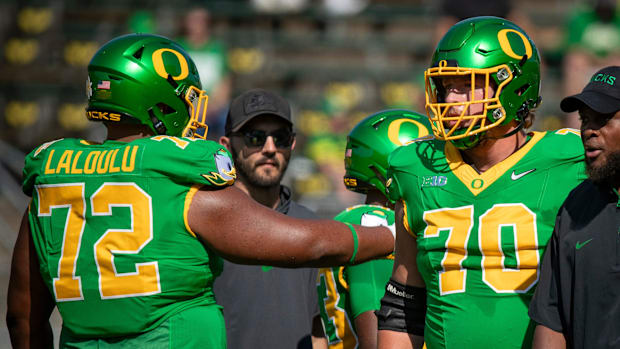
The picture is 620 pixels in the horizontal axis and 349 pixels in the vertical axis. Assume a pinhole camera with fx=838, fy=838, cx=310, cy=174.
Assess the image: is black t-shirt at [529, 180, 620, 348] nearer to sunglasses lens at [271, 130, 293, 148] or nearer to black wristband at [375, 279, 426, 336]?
black wristband at [375, 279, 426, 336]

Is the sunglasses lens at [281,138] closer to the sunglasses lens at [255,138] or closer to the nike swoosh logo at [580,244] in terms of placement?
the sunglasses lens at [255,138]

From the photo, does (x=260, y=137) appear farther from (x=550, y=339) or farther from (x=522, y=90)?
(x=550, y=339)

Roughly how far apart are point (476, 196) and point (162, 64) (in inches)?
53.8

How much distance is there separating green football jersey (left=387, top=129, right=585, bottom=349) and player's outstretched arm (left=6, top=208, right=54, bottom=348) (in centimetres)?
156

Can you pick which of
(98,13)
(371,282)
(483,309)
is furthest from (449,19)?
(98,13)

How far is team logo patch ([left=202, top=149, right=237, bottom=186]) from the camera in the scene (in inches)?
122

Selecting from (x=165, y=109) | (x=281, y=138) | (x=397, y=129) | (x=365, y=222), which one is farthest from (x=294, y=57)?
(x=165, y=109)

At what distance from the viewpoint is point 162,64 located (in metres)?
3.41

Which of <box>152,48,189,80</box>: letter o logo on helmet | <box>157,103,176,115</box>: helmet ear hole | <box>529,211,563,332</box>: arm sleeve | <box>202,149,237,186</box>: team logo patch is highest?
<box>152,48,189,80</box>: letter o logo on helmet

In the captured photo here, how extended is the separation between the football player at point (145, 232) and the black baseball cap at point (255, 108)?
1.72 metres

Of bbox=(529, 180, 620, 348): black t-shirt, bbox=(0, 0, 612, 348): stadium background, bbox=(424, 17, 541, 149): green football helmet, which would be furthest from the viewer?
bbox=(0, 0, 612, 348): stadium background

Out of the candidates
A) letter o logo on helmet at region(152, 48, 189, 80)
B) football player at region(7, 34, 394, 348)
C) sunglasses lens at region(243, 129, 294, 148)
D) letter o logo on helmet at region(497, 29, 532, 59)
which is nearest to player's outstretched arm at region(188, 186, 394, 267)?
football player at region(7, 34, 394, 348)

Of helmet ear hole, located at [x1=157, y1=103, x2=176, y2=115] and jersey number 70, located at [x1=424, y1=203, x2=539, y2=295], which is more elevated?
helmet ear hole, located at [x1=157, y1=103, x2=176, y2=115]

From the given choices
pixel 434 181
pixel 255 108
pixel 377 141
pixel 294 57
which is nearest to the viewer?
pixel 434 181
